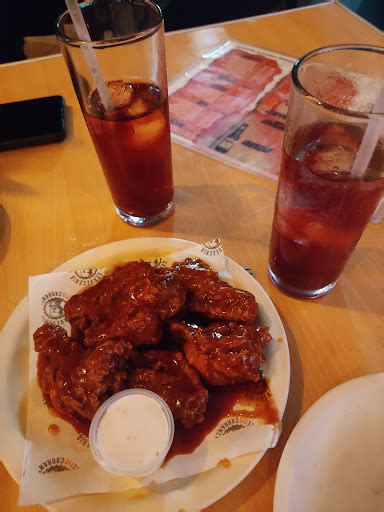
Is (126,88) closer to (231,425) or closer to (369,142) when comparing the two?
(369,142)

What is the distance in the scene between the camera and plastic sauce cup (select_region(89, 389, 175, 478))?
2.80 feet

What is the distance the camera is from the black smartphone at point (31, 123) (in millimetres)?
1674

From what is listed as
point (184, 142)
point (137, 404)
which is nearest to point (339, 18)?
point (184, 142)

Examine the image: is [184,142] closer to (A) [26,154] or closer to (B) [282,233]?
(A) [26,154]

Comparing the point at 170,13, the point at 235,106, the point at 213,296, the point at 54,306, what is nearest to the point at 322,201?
the point at 213,296

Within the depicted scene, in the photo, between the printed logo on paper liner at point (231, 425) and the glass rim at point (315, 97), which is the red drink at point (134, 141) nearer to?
the glass rim at point (315, 97)

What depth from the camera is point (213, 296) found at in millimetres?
1096

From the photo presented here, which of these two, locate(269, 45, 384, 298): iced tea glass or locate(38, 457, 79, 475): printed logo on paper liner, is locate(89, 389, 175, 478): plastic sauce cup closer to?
locate(38, 457, 79, 475): printed logo on paper liner

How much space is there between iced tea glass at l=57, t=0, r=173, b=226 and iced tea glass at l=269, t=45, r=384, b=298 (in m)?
0.41

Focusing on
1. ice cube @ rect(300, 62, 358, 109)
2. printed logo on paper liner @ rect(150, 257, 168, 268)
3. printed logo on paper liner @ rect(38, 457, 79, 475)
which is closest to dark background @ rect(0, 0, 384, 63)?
ice cube @ rect(300, 62, 358, 109)

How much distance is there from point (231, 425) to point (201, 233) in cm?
65

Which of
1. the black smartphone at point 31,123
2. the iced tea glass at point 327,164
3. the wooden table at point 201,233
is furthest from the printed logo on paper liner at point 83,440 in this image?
the black smartphone at point 31,123

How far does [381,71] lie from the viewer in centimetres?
105

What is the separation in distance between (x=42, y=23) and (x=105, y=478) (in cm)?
308
